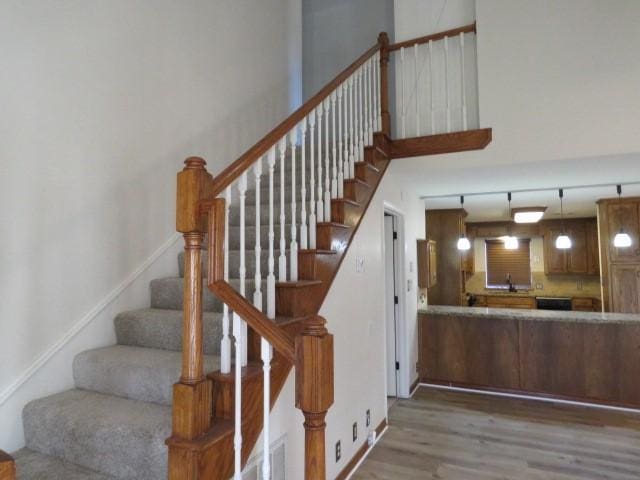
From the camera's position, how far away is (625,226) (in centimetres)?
539

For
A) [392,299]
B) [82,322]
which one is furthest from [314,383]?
[392,299]

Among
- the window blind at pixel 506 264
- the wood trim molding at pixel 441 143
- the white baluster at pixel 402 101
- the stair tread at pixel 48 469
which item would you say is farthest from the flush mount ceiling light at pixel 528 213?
the stair tread at pixel 48 469

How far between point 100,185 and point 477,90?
122 inches

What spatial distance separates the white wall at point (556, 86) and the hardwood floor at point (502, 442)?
238cm

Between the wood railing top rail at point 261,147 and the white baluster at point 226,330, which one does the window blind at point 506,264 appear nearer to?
the wood railing top rail at point 261,147

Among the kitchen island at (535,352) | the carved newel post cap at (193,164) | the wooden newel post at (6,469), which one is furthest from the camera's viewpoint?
the kitchen island at (535,352)

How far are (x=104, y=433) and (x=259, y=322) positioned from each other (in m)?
0.87

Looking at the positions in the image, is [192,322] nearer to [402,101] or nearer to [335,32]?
[402,101]

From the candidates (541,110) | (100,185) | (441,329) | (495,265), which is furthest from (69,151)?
(495,265)

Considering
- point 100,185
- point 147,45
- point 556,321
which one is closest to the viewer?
point 100,185

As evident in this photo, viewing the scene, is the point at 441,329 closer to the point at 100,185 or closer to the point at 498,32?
the point at 498,32

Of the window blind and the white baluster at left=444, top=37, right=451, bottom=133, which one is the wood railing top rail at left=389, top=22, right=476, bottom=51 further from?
the window blind

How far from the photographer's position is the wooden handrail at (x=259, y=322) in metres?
1.26

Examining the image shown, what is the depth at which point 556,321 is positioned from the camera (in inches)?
170
